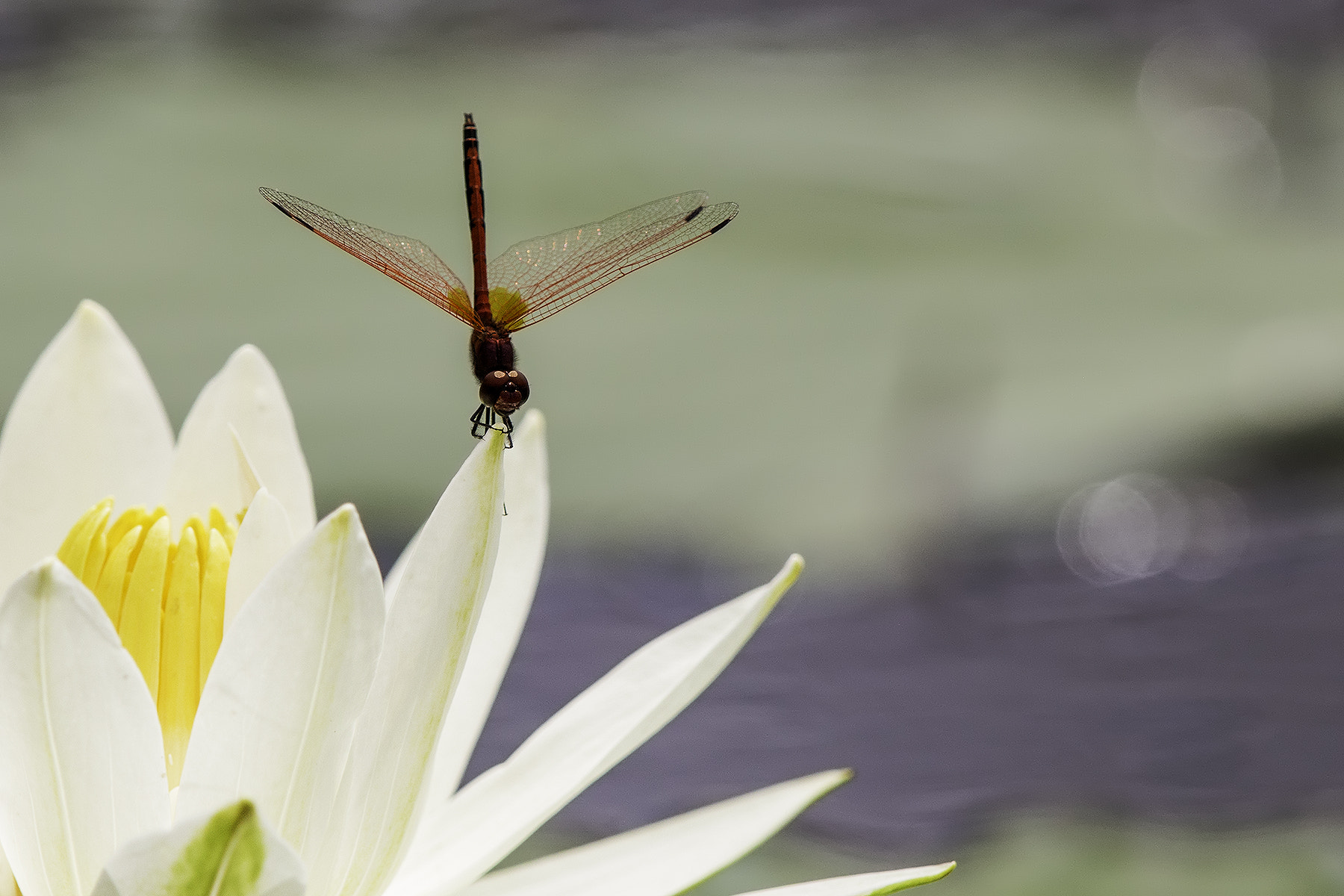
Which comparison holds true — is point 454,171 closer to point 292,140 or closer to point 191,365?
point 292,140

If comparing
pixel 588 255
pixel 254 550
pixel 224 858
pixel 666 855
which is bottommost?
pixel 666 855

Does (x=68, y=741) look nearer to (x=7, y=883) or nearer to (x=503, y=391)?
(x=7, y=883)

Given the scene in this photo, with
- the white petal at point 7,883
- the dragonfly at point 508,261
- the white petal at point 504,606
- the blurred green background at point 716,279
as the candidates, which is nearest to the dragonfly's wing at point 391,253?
the dragonfly at point 508,261

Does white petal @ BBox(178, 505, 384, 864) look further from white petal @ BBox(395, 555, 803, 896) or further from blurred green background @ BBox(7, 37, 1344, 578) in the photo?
blurred green background @ BBox(7, 37, 1344, 578)

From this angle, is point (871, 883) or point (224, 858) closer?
point (224, 858)

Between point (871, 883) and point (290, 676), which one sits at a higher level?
point (290, 676)

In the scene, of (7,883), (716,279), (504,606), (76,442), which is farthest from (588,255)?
(716,279)

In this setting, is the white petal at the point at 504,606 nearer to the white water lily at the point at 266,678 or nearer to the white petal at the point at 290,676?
the white water lily at the point at 266,678
